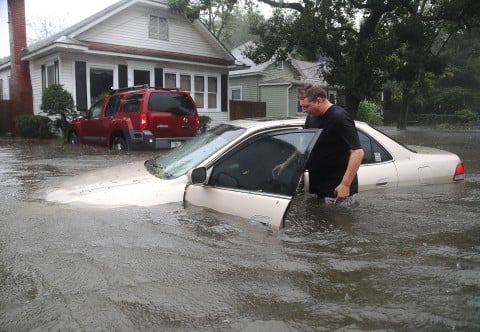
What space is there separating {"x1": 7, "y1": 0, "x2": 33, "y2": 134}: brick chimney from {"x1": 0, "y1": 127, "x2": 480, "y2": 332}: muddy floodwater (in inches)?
653

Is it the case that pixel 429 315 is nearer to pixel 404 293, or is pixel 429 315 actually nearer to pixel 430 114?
pixel 404 293

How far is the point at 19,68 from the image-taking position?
20406mm

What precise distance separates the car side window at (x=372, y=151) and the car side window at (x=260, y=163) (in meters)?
1.37

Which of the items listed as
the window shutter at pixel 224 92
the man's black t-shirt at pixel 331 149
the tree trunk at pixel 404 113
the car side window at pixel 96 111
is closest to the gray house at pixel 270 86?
the tree trunk at pixel 404 113

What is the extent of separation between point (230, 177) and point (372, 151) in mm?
1885

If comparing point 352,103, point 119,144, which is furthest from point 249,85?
point 119,144

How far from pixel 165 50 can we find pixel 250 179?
17717 millimetres

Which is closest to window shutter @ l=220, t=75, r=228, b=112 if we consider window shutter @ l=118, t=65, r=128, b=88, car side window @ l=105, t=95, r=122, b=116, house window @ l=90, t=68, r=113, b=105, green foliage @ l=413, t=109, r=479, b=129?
window shutter @ l=118, t=65, r=128, b=88

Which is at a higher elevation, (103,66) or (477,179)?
(103,66)

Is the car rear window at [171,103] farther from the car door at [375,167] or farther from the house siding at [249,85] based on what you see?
the house siding at [249,85]

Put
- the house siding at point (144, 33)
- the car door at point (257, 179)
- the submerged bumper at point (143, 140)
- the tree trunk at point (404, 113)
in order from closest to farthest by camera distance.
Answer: the car door at point (257, 179) < the submerged bumper at point (143, 140) < the house siding at point (144, 33) < the tree trunk at point (404, 113)

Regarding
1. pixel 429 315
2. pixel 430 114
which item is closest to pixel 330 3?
pixel 429 315

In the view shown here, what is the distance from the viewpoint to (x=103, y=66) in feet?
62.1

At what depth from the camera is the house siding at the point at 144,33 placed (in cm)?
1902
